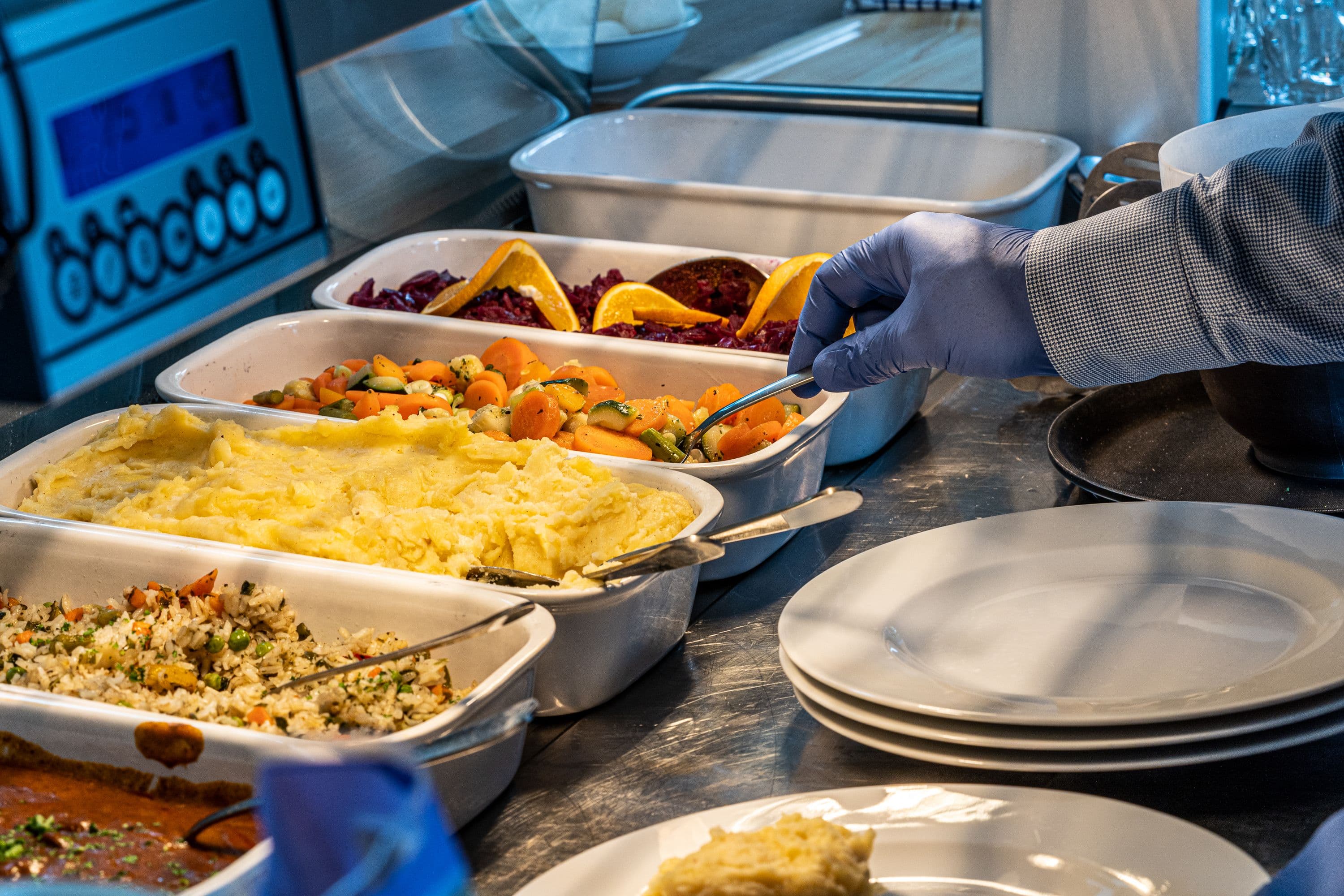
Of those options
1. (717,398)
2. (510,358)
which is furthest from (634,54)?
(717,398)

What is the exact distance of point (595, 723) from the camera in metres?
1.05

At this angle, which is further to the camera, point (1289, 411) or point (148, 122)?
point (1289, 411)

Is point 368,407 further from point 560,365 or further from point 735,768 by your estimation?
point 735,768

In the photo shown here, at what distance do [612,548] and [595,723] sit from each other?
155 millimetres

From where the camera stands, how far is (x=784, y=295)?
1.60 m

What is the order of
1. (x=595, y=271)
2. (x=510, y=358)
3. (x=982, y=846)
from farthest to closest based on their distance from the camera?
(x=595, y=271) → (x=510, y=358) → (x=982, y=846)

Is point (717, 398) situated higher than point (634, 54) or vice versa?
point (634, 54)

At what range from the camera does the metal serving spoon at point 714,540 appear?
993 millimetres

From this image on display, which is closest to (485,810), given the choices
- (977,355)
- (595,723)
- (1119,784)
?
(595,723)

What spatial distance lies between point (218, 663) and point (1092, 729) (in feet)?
2.23

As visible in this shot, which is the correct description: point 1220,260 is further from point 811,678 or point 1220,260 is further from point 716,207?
point 716,207

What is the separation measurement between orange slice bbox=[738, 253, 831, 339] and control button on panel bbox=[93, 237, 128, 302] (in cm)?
76

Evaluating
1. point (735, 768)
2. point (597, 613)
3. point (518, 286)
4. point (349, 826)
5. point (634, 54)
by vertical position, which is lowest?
point (735, 768)

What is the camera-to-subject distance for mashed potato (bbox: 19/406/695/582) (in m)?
1.11
